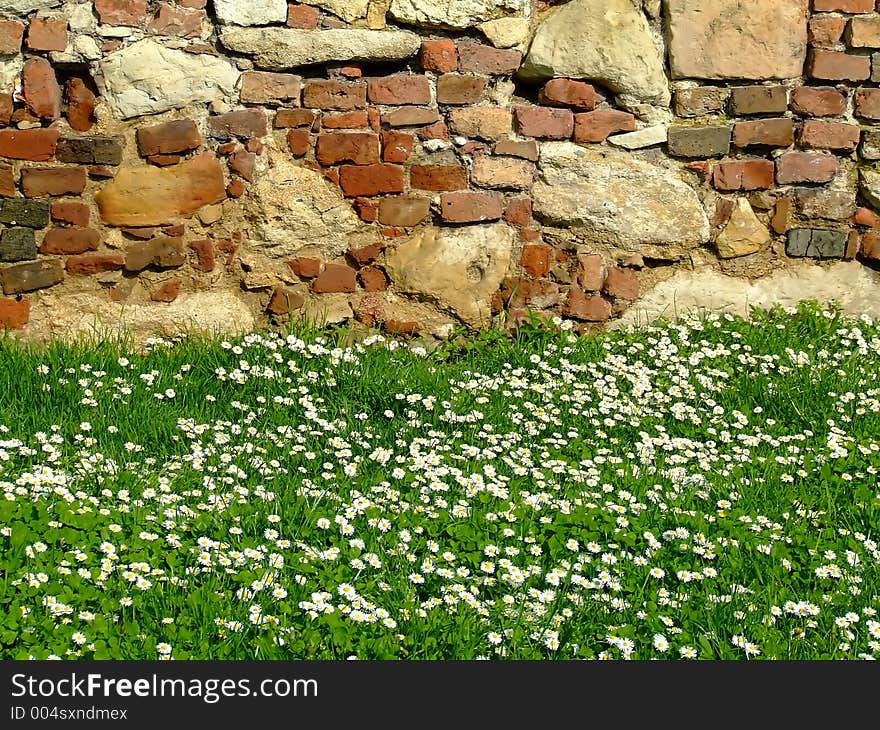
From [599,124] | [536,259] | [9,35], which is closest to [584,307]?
[536,259]

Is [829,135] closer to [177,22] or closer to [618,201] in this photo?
[618,201]

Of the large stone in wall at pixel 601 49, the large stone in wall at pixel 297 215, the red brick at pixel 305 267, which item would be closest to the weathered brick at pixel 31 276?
the large stone in wall at pixel 297 215

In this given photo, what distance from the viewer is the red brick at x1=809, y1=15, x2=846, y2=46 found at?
4715 millimetres

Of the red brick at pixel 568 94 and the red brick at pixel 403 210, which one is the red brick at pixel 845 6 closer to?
the red brick at pixel 568 94

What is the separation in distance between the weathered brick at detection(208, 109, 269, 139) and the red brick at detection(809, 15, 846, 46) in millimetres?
2437

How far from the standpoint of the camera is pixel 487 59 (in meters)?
4.46

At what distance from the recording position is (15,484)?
2.96 meters

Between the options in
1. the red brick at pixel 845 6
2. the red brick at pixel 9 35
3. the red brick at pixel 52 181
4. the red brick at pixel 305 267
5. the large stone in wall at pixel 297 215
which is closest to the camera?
the red brick at pixel 9 35

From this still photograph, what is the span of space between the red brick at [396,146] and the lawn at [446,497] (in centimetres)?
77

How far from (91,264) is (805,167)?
311 centimetres

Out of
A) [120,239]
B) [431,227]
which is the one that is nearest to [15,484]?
[120,239]

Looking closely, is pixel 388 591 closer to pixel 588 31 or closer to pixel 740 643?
pixel 740 643

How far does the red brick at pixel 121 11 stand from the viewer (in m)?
4.10

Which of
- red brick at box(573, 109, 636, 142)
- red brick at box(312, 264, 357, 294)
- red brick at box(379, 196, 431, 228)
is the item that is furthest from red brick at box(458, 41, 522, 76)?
red brick at box(312, 264, 357, 294)
